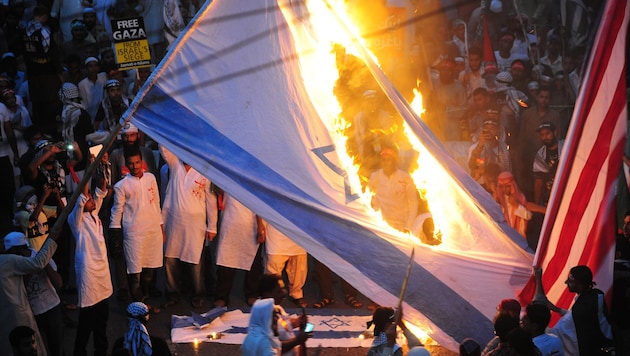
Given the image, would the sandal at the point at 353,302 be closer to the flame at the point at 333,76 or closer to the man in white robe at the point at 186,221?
the man in white robe at the point at 186,221

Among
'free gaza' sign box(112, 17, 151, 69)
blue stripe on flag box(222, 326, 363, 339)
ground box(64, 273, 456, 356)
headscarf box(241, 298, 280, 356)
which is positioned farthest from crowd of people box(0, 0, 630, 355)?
'free gaza' sign box(112, 17, 151, 69)

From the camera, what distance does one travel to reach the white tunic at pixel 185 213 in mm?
11008

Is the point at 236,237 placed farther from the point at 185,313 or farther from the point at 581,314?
the point at 581,314

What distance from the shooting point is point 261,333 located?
6.86 m

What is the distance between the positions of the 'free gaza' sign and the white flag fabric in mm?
5414

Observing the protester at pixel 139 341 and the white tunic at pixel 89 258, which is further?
the white tunic at pixel 89 258

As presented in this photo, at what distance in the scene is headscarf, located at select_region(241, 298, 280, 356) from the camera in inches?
268

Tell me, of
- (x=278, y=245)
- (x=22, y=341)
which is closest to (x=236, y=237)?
(x=278, y=245)

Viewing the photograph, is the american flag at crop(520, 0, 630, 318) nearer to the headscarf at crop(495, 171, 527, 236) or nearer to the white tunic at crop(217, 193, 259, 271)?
the headscarf at crop(495, 171, 527, 236)

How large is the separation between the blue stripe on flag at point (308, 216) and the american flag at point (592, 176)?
68 cm

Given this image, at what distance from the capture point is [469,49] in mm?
15344

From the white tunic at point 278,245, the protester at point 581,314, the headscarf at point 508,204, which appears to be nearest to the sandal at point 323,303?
the white tunic at point 278,245

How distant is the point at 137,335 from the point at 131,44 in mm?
5569

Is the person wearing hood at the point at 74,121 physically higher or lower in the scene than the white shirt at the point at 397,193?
higher
